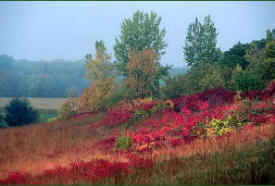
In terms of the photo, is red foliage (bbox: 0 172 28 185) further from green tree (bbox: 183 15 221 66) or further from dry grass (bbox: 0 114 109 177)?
green tree (bbox: 183 15 221 66)

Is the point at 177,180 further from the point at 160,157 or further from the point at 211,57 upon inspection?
the point at 211,57

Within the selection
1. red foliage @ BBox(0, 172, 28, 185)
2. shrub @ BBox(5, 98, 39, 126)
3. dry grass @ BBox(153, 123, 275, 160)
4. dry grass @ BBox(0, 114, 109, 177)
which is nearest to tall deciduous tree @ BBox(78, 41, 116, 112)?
shrub @ BBox(5, 98, 39, 126)

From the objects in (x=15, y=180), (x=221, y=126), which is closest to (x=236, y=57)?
(x=221, y=126)

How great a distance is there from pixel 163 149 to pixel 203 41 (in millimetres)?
33166

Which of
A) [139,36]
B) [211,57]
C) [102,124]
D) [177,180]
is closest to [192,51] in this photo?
[211,57]

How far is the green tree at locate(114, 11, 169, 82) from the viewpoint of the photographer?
40.3 meters

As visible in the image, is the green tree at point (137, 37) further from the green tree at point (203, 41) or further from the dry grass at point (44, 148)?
the dry grass at point (44, 148)

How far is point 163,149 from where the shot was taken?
38.0ft

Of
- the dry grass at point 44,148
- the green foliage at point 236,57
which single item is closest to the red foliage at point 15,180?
the dry grass at point 44,148

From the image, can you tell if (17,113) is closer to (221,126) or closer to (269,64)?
(269,64)

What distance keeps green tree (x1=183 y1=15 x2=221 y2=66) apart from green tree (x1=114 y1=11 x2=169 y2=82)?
4353 mm

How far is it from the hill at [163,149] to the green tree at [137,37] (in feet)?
53.0

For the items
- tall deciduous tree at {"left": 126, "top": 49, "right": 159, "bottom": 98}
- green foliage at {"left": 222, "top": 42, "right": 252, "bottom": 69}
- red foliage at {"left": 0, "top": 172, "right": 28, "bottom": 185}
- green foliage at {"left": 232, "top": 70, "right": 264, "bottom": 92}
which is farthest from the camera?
green foliage at {"left": 222, "top": 42, "right": 252, "bottom": 69}

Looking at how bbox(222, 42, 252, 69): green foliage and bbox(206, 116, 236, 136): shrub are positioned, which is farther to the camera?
bbox(222, 42, 252, 69): green foliage
